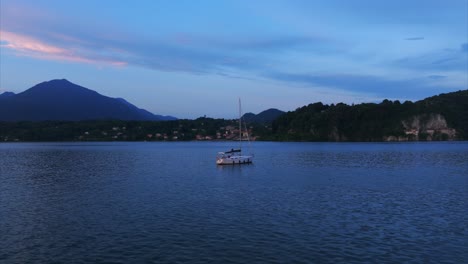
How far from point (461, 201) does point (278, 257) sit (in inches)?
1142

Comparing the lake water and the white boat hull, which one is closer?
the lake water

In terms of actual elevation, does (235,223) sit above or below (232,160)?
below

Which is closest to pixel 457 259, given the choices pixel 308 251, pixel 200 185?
pixel 308 251

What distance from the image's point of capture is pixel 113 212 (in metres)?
38.5

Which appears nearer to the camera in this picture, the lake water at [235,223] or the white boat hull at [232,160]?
the lake water at [235,223]

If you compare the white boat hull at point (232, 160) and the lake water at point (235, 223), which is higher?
the white boat hull at point (232, 160)

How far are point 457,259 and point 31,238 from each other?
2774 centimetres

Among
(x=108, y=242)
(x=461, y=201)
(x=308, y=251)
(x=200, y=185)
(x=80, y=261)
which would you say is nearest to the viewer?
(x=80, y=261)

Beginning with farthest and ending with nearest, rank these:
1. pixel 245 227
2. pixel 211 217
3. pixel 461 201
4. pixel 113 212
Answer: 1. pixel 461 201
2. pixel 113 212
3. pixel 211 217
4. pixel 245 227

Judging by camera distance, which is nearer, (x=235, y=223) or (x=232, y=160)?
(x=235, y=223)

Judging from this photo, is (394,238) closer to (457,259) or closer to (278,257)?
(457,259)

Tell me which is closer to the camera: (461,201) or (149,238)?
(149,238)

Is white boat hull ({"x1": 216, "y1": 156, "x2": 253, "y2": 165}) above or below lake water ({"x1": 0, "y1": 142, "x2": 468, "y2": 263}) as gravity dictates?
above

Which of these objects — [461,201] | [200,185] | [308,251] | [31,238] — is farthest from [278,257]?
[200,185]
